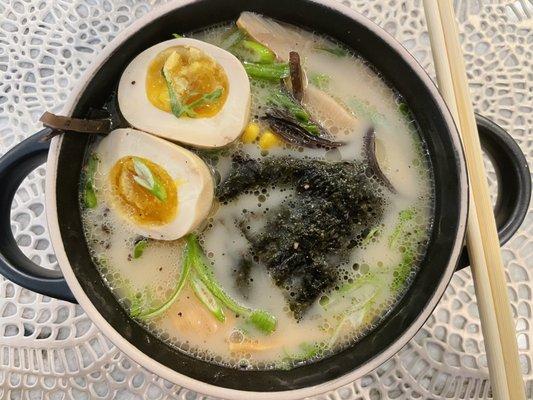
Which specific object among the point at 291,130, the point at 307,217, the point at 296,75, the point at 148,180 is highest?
the point at 296,75

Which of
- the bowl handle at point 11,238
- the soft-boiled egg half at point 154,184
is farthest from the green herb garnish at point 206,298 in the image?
the bowl handle at point 11,238

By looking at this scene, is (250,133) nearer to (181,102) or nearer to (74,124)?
(181,102)

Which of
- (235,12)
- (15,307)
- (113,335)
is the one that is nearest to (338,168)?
(235,12)

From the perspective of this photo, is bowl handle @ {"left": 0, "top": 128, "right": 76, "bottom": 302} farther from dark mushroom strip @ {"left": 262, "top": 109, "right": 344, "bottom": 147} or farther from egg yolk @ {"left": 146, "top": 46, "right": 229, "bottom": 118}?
dark mushroom strip @ {"left": 262, "top": 109, "right": 344, "bottom": 147}

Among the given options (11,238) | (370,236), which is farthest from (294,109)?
(11,238)

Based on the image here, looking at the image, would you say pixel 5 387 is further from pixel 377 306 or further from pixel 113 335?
pixel 377 306

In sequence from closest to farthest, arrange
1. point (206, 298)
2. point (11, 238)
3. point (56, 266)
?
point (11, 238) → point (206, 298) → point (56, 266)

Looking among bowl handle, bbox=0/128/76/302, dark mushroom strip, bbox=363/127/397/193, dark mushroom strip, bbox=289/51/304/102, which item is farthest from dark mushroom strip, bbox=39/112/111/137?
dark mushroom strip, bbox=363/127/397/193
